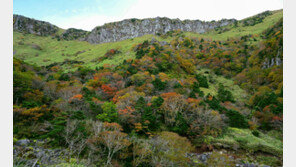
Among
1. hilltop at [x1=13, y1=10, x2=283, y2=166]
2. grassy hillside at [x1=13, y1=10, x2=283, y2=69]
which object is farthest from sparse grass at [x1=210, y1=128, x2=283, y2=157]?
grassy hillside at [x1=13, y1=10, x2=283, y2=69]

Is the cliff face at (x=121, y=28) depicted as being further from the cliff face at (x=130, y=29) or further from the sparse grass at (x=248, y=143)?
the sparse grass at (x=248, y=143)

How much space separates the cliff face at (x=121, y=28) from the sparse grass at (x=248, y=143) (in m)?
128

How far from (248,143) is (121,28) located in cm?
14201

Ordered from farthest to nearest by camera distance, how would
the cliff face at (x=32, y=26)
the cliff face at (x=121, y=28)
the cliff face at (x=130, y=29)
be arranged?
the cliff face at (x=32, y=26), the cliff face at (x=121, y=28), the cliff face at (x=130, y=29)

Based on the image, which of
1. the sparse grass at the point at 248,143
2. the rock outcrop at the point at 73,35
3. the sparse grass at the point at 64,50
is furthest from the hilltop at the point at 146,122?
the rock outcrop at the point at 73,35

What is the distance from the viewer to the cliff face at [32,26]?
14338 cm

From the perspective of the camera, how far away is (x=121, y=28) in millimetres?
139000

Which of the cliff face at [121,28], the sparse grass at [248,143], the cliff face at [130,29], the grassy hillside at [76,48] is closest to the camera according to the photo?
the sparse grass at [248,143]

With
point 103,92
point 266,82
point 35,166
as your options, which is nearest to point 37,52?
point 103,92

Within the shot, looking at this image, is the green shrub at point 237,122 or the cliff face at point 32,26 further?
the cliff face at point 32,26

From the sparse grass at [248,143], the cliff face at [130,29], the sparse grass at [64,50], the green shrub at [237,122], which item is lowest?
the sparse grass at [248,143]

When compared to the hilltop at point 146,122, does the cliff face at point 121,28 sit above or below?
above

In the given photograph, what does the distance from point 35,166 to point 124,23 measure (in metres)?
150
